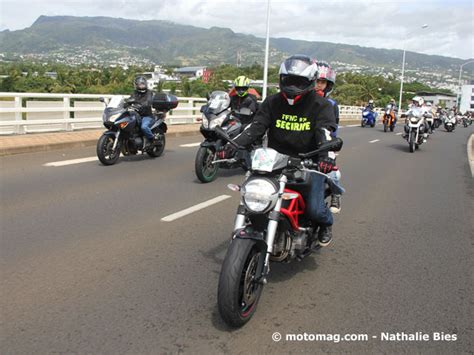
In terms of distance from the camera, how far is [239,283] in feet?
11.0

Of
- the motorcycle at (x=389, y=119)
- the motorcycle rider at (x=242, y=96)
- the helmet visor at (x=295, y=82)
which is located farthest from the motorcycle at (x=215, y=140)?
the motorcycle at (x=389, y=119)

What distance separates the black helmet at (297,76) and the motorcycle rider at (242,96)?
18.1ft

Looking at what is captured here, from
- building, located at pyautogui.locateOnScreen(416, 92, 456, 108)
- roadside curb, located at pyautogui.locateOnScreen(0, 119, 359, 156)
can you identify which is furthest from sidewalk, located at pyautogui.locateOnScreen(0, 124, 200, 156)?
building, located at pyautogui.locateOnScreen(416, 92, 456, 108)

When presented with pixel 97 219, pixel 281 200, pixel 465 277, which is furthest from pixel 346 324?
pixel 97 219

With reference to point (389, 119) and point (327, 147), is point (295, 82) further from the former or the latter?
point (389, 119)

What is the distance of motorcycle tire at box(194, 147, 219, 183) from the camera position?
8.77m

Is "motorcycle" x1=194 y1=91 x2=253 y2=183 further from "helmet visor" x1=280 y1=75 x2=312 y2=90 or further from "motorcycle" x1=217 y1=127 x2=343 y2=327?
"motorcycle" x1=217 y1=127 x2=343 y2=327

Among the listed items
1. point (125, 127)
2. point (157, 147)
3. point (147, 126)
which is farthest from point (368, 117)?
point (125, 127)

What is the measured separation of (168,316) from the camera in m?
3.65

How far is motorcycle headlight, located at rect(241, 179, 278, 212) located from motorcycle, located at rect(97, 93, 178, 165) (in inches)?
273

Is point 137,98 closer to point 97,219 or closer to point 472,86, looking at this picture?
point 97,219

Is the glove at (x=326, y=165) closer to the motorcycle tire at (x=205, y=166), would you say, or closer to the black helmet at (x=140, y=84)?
the motorcycle tire at (x=205, y=166)

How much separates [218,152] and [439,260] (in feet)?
15.2

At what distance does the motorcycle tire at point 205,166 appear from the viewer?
28.8ft
